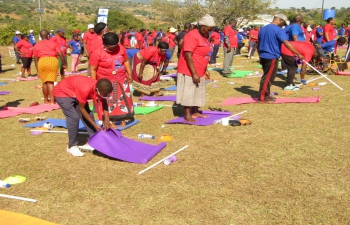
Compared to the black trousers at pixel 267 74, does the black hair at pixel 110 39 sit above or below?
above

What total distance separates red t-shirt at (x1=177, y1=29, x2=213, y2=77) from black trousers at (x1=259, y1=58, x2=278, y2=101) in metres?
2.12

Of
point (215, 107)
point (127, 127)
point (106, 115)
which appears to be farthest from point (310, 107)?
point (106, 115)

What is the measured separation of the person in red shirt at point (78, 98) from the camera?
188 inches

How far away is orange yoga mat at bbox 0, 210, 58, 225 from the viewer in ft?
11.5

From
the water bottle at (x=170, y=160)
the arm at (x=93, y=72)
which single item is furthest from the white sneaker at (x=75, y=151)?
the arm at (x=93, y=72)

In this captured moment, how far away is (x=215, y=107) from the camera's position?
8172 mm

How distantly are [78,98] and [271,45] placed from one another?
4638 mm

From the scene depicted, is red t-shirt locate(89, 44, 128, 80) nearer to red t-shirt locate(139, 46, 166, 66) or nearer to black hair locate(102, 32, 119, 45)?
black hair locate(102, 32, 119, 45)

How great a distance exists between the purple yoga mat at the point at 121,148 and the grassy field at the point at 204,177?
0.12 m

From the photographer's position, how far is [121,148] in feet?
17.1

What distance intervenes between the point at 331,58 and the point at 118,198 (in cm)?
1022

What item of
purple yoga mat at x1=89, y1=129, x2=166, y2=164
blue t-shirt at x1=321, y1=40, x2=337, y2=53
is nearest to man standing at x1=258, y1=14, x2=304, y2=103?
purple yoga mat at x1=89, y1=129, x2=166, y2=164

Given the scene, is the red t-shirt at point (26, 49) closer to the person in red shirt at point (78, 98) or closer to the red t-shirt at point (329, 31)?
the person in red shirt at point (78, 98)

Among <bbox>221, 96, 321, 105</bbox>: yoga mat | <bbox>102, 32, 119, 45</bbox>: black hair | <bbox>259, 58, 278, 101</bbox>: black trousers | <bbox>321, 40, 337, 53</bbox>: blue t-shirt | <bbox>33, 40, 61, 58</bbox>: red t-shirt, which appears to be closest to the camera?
<bbox>102, 32, 119, 45</bbox>: black hair
